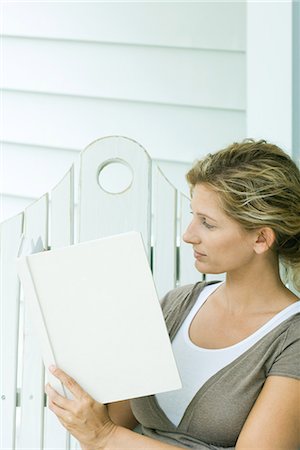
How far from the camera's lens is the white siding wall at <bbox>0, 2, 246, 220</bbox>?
9.11 ft

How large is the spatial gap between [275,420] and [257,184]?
1.49ft

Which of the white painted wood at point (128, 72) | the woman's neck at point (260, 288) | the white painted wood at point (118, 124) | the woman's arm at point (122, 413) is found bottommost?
the woman's arm at point (122, 413)

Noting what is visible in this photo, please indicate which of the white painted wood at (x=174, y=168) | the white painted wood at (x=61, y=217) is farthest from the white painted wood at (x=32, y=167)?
the white painted wood at (x=61, y=217)

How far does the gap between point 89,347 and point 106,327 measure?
49 mm

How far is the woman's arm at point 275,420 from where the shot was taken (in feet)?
5.97

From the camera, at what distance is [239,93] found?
109 inches

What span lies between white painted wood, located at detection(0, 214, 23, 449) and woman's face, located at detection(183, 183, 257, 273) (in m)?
0.59

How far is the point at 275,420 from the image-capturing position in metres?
1.83

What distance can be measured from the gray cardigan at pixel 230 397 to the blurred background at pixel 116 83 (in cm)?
92

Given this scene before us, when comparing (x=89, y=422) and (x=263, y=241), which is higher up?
(x=263, y=241)

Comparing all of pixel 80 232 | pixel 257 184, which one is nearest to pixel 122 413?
pixel 80 232

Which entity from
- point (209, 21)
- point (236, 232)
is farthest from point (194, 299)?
point (209, 21)

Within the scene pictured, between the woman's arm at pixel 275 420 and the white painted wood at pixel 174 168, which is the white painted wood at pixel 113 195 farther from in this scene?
the woman's arm at pixel 275 420

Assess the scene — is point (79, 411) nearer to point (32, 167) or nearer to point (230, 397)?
point (230, 397)
